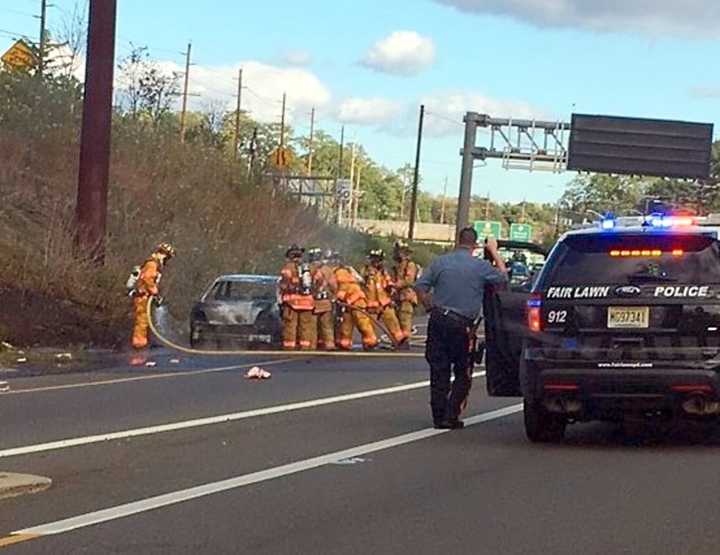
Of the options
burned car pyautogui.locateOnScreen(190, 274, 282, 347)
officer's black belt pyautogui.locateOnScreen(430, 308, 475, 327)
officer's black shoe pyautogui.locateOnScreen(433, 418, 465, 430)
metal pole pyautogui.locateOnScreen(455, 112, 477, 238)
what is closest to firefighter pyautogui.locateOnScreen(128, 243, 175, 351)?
burned car pyautogui.locateOnScreen(190, 274, 282, 347)

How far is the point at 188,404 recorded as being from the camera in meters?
15.1

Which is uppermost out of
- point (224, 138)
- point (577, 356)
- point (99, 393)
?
point (224, 138)

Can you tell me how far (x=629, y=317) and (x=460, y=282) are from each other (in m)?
2.03

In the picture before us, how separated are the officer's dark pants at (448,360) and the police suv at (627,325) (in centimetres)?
123

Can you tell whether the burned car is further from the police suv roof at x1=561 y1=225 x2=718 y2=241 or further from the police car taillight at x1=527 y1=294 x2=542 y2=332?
the police suv roof at x1=561 y1=225 x2=718 y2=241

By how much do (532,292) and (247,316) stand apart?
12.6 meters

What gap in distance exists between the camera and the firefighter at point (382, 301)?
2450 cm

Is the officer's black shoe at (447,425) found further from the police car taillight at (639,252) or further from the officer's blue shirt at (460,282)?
the police car taillight at (639,252)

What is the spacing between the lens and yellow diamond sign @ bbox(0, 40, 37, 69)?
3806 centimetres

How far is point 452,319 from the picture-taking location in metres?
13.0

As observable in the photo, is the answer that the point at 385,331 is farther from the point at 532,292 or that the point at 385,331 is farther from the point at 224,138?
the point at 224,138

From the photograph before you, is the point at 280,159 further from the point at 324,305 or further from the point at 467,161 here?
the point at 324,305

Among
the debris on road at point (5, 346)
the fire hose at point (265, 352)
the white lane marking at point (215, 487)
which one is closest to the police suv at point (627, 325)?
the white lane marking at point (215, 487)

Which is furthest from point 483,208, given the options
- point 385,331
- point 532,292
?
point 532,292
